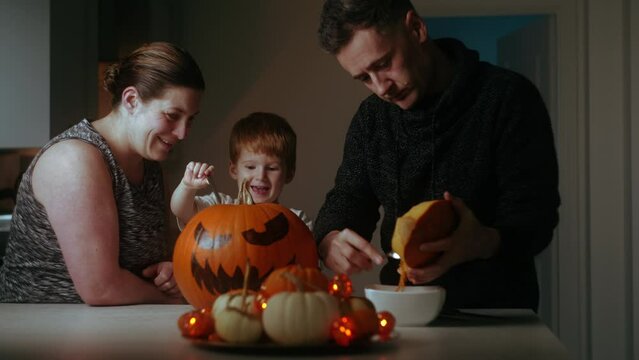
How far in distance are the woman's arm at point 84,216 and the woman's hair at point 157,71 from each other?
23 centimetres

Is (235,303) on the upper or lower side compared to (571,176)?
lower

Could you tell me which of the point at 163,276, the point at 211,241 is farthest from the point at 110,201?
the point at 211,241

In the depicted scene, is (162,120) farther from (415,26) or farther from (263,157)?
(263,157)

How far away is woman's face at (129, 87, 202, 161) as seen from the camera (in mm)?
1661

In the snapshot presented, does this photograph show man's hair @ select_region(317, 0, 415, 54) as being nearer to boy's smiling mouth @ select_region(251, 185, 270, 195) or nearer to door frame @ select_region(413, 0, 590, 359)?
boy's smiling mouth @ select_region(251, 185, 270, 195)

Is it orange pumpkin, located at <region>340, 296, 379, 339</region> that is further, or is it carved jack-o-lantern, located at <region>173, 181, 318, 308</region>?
carved jack-o-lantern, located at <region>173, 181, 318, 308</region>

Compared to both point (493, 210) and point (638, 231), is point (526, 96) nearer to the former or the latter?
point (493, 210)

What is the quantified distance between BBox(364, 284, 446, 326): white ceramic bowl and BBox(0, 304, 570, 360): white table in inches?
0.5

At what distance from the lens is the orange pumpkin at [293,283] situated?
0.95 meters

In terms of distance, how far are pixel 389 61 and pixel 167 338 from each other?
68cm

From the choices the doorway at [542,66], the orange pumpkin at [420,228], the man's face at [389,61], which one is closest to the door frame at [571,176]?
the doorway at [542,66]

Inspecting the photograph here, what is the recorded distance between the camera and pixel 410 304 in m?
1.08

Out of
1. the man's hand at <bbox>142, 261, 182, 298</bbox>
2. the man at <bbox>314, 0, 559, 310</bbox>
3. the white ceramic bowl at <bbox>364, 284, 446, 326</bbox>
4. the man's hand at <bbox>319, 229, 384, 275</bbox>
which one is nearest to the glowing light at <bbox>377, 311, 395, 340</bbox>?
the white ceramic bowl at <bbox>364, 284, 446, 326</bbox>

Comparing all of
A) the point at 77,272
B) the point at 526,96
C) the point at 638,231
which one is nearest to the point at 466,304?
the point at 526,96
